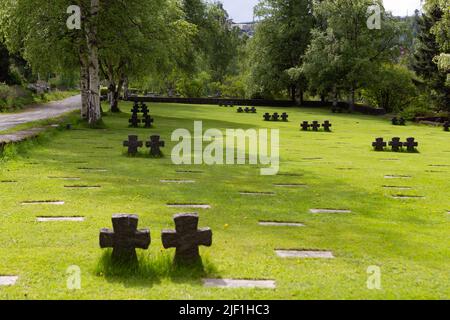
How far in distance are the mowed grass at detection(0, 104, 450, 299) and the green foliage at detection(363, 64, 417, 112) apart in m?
37.7

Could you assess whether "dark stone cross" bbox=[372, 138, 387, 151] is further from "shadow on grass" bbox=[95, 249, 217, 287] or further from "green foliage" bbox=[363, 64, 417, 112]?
"green foliage" bbox=[363, 64, 417, 112]

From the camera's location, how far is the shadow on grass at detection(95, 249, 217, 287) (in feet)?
18.1

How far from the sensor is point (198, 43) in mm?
58219

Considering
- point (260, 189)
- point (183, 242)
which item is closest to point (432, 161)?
point (260, 189)

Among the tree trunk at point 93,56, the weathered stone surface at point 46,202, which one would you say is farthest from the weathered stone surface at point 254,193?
the tree trunk at point 93,56

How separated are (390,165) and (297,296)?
12.1m

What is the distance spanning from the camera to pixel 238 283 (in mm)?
5527

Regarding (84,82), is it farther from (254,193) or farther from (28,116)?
(254,193)

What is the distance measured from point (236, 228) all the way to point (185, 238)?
83.7 inches

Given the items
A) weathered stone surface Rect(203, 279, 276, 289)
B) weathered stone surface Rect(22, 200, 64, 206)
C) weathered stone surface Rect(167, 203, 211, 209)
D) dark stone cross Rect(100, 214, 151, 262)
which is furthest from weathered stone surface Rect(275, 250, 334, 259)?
weathered stone surface Rect(22, 200, 64, 206)

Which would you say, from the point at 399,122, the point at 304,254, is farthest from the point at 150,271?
the point at 399,122

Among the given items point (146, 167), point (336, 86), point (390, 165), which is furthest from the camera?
point (336, 86)

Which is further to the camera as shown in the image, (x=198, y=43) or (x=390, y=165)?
(x=198, y=43)

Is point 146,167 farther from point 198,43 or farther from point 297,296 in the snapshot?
point 198,43
